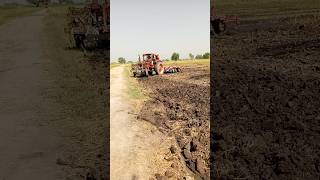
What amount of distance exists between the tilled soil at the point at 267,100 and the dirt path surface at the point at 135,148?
1160 millimetres

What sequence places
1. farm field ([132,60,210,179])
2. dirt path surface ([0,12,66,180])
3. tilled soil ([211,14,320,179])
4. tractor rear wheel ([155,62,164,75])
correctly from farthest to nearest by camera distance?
tractor rear wheel ([155,62,164,75]) < farm field ([132,60,210,179]) < tilled soil ([211,14,320,179]) < dirt path surface ([0,12,66,180])

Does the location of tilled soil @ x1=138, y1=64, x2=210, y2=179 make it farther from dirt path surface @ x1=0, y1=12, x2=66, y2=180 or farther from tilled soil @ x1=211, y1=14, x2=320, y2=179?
dirt path surface @ x1=0, y1=12, x2=66, y2=180

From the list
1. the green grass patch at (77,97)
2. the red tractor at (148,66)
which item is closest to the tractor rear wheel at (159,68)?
the red tractor at (148,66)

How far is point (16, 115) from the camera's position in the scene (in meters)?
10.2

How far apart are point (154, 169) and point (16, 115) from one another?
3103 mm

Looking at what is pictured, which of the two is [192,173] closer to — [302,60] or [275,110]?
[275,110]

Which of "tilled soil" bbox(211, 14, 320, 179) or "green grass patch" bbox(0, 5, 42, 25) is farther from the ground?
"green grass patch" bbox(0, 5, 42, 25)

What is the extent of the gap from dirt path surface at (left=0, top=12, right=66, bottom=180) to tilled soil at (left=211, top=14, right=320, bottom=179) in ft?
10.0

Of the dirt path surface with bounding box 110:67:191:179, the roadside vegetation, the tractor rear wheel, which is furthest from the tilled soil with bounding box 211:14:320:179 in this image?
the tractor rear wheel

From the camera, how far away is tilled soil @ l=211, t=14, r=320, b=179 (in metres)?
8.74

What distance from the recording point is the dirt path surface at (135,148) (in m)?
9.49

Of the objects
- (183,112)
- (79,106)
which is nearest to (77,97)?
(79,106)

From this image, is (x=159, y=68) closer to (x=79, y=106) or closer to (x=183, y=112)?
(x=183, y=112)

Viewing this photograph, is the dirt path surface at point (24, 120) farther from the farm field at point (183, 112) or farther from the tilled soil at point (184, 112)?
the tilled soil at point (184, 112)
